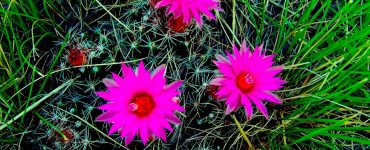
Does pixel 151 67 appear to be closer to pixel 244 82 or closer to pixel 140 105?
pixel 140 105

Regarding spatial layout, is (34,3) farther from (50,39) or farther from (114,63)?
(114,63)

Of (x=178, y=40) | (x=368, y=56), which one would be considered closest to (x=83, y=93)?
(x=178, y=40)

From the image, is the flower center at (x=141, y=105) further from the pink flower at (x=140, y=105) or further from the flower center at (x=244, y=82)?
the flower center at (x=244, y=82)

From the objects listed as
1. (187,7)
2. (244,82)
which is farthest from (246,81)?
(187,7)

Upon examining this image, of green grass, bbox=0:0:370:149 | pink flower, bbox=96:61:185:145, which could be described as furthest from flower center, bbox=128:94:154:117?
green grass, bbox=0:0:370:149

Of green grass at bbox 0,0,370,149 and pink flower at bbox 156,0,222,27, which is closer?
pink flower at bbox 156,0,222,27

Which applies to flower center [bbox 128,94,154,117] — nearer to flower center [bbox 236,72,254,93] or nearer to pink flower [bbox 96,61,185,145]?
pink flower [bbox 96,61,185,145]

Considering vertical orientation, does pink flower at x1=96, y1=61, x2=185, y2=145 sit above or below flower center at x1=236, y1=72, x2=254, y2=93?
above

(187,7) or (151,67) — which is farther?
(151,67)
